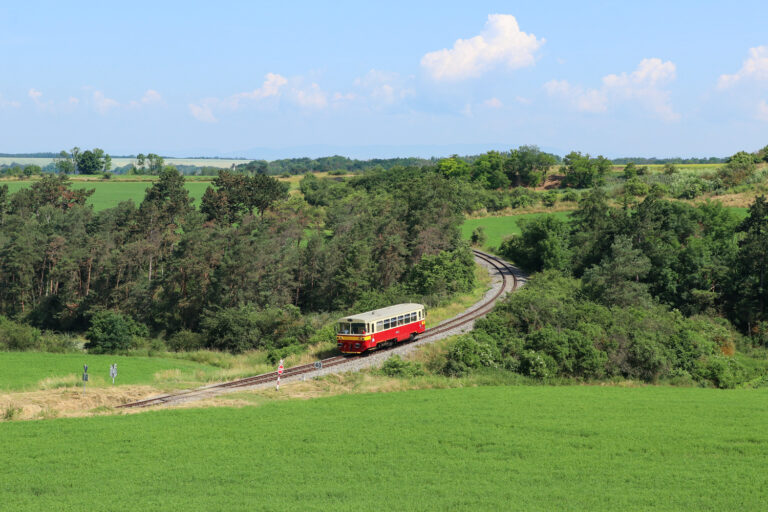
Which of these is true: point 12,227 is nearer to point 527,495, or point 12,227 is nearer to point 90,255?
point 90,255

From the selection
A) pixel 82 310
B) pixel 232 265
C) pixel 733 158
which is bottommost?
pixel 82 310

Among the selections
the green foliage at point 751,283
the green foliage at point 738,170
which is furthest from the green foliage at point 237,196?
the green foliage at point 738,170

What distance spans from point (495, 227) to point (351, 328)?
68123 millimetres

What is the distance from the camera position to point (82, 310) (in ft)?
233

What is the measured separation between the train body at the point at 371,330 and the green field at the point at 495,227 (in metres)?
53.1

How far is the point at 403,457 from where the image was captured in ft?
70.2

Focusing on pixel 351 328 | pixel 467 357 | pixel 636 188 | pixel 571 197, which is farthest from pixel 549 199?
pixel 467 357

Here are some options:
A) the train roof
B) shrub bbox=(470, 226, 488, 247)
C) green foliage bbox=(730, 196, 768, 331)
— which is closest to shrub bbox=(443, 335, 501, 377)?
the train roof

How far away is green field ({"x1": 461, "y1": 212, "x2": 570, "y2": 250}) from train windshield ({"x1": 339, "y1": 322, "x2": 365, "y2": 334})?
55.9 m

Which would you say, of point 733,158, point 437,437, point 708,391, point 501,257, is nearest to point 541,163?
point 733,158

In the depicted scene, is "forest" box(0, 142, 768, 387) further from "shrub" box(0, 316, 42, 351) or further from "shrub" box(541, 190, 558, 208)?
"shrub" box(541, 190, 558, 208)

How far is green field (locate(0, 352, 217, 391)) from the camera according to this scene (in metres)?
35.5

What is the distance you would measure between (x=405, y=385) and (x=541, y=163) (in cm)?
11610

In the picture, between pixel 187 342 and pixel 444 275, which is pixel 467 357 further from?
pixel 187 342
